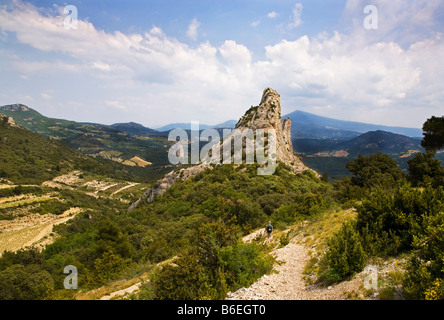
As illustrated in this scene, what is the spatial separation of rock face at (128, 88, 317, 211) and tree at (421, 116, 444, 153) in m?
28.0

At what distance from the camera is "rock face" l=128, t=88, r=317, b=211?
56000 mm

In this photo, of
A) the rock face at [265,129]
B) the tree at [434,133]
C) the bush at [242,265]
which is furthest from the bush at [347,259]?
the rock face at [265,129]

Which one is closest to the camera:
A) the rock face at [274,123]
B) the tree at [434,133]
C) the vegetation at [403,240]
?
the vegetation at [403,240]

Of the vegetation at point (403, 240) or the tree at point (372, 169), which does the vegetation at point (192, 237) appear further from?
the tree at point (372, 169)

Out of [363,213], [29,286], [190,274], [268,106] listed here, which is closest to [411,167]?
[363,213]

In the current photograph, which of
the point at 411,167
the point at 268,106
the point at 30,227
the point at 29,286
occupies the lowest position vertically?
the point at 30,227

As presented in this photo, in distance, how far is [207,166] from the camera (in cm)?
5712

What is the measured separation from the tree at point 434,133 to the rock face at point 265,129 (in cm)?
2797

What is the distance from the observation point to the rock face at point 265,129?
56000mm

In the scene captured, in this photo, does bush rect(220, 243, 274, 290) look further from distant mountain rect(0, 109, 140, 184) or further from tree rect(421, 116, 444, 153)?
distant mountain rect(0, 109, 140, 184)

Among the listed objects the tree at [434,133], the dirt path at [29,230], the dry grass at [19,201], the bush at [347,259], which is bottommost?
the dirt path at [29,230]
